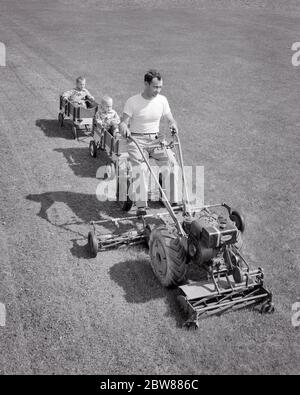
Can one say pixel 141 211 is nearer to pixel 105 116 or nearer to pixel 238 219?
pixel 238 219

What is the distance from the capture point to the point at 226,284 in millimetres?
6395

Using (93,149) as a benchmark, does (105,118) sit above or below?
above

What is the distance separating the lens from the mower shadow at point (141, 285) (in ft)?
21.4

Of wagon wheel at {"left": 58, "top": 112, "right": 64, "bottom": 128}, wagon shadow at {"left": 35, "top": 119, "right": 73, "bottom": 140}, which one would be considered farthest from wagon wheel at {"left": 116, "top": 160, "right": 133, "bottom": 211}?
wagon wheel at {"left": 58, "top": 112, "right": 64, "bottom": 128}

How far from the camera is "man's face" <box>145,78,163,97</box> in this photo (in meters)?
7.57

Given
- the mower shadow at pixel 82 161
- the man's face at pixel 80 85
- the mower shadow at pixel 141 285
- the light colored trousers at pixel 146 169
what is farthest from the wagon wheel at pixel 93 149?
the mower shadow at pixel 141 285

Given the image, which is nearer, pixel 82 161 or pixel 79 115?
pixel 82 161

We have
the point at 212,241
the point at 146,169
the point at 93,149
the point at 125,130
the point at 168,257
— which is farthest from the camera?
the point at 93,149

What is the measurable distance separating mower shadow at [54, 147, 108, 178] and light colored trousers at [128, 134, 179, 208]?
2.61 metres

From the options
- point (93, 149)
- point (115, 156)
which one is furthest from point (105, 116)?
point (115, 156)

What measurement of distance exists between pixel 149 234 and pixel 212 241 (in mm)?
1993

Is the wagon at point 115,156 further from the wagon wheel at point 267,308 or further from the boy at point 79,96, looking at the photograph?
the wagon wheel at point 267,308

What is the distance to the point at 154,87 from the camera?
766 cm

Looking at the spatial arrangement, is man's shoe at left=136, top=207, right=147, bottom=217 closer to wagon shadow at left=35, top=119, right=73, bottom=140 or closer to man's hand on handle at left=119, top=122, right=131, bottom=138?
man's hand on handle at left=119, top=122, right=131, bottom=138
